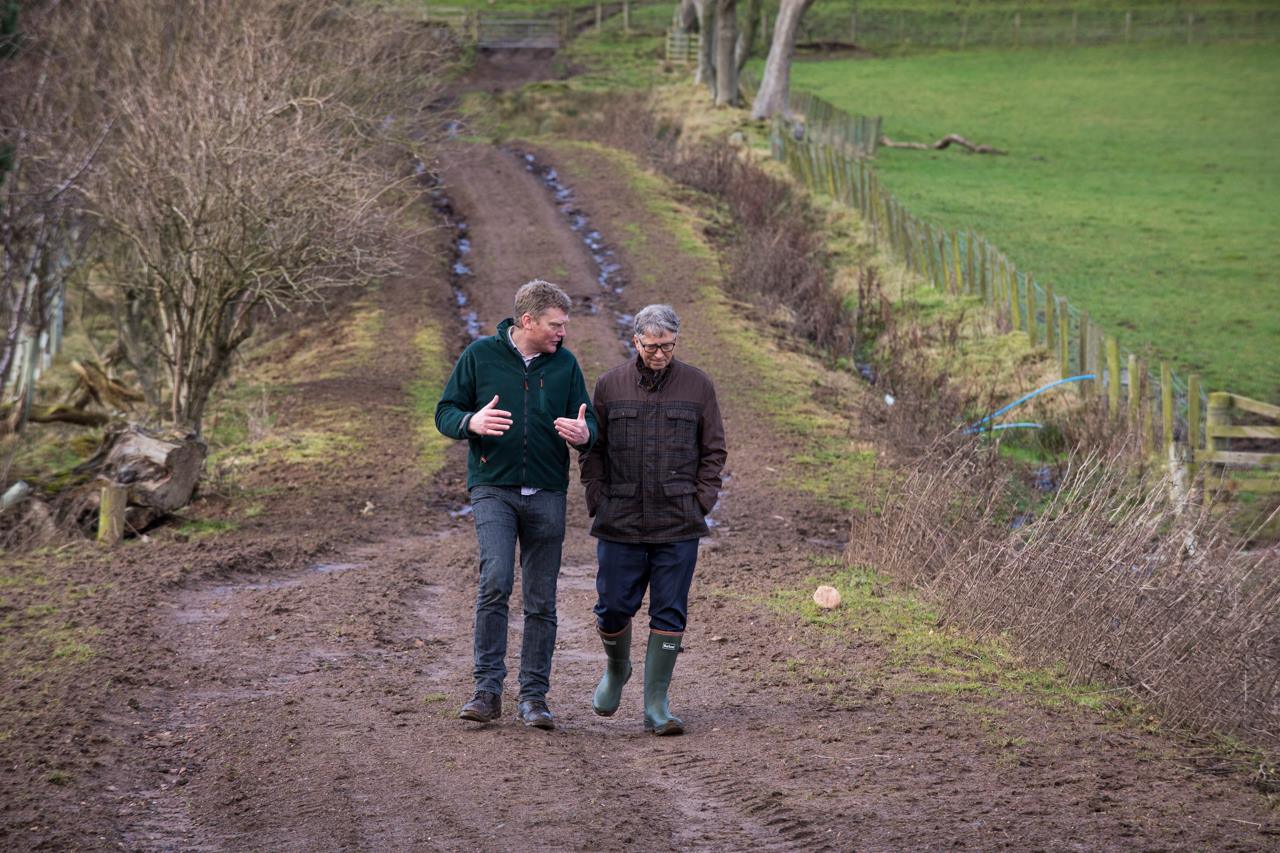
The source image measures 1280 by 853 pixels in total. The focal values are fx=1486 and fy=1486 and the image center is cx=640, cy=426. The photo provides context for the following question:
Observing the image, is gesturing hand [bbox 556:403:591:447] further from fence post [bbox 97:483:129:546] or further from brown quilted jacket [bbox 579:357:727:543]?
fence post [bbox 97:483:129:546]

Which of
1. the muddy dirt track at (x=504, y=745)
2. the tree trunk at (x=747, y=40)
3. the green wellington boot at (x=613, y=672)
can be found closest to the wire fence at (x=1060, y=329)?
the muddy dirt track at (x=504, y=745)

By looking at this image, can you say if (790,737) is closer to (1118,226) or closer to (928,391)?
(928,391)

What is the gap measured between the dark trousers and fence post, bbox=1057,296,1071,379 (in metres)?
13.8

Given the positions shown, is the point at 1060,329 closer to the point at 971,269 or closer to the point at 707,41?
the point at 971,269

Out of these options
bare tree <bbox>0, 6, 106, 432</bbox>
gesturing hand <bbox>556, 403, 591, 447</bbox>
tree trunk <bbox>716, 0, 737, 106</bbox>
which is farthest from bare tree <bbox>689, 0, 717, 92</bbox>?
gesturing hand <bbox>556, 403, 591, 447</bbox>

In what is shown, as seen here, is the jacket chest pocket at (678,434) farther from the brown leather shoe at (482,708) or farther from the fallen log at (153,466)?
the fallen log at (153,466)

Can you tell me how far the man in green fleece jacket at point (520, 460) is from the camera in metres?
7.24

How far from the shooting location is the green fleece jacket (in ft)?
23.8

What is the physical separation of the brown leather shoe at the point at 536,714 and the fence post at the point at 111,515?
669cm

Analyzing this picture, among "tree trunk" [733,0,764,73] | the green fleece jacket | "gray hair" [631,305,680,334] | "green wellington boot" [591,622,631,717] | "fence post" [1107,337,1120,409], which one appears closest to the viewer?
"gray hair" [631,305,680,334]

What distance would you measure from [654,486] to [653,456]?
5.8 inches

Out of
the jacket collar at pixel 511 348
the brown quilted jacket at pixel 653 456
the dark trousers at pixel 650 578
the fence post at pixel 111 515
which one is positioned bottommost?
the fence post at pixel 111 515

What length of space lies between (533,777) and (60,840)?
6.45 ft

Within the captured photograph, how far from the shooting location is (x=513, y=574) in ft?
23.9
